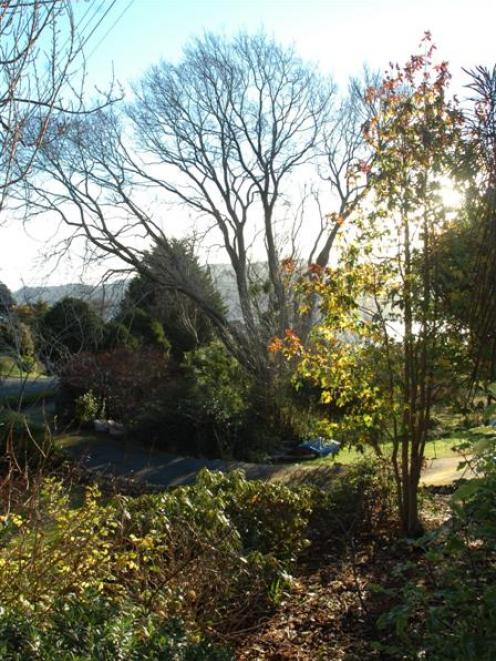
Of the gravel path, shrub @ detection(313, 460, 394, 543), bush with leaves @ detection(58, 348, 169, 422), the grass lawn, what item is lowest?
the grass lawn

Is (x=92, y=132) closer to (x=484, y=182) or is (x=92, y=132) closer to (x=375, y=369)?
(x=375, y=369)

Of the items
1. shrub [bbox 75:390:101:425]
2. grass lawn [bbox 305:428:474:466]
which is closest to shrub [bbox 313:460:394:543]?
grass lawn [bbox 305:428:474:466]

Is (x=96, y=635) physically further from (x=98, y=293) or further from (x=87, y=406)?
(x=98, y=293)

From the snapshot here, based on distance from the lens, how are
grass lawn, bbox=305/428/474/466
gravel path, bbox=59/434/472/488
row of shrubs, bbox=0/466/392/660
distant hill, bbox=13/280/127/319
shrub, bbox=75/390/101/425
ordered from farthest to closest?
distant hill, bbox=13/280/127/319 < shrub, bbox=75/390/101/425 < grass lawn, bbox=305/428/474/466 < gravel path, bbox=59/434/472/488 < row of shrubs, bbox=0/466/392/660

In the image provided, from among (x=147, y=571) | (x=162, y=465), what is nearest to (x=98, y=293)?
(x=162, y=465)

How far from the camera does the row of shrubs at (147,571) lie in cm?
343

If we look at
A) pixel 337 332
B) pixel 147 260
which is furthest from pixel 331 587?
pixel 147 260

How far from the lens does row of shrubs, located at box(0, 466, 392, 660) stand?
3.43 metres

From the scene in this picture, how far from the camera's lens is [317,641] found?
5051mm

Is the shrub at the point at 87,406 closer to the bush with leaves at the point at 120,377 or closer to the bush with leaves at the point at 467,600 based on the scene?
the bush with leaves at the point at 120,377

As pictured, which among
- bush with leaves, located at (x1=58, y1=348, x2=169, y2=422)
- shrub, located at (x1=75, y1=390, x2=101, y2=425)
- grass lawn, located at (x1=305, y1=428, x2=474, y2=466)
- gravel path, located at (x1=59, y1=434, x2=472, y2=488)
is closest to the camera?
gravel path, located at (x1=59, y1=434, x2=472, y2=488)

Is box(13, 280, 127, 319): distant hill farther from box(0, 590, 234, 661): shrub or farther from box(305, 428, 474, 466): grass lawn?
box(0, 590, 234, 661): shrub

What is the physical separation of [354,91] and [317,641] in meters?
21.2

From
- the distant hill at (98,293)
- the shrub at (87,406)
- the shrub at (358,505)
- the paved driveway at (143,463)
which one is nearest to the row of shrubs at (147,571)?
the shrub at (358,505)
